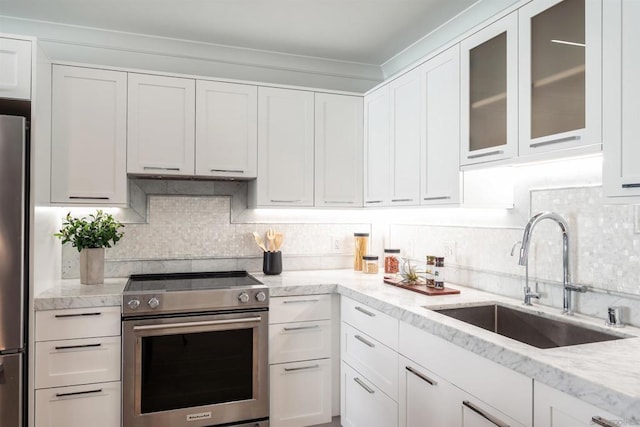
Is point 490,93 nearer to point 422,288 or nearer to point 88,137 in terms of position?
point 422,288

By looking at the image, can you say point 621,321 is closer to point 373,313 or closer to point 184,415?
point 373,313

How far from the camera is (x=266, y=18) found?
2777 mm

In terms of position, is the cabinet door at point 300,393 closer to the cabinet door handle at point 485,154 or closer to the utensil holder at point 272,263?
the utensil holder at point 272,263

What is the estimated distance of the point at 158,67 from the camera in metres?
3.12

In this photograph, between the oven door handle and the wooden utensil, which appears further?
the wooden utensil

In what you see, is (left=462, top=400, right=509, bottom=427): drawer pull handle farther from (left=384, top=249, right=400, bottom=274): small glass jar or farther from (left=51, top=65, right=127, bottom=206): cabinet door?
(left=51, top=65, right=127, bottom=206): cabinet door

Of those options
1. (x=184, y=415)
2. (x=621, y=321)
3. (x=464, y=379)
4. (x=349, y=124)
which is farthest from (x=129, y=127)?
(x=621, y=321)

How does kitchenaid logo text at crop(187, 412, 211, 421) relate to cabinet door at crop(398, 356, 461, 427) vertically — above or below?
below

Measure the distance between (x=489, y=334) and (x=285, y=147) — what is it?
1.94 meters

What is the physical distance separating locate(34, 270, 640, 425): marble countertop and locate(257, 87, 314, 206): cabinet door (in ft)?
1.92

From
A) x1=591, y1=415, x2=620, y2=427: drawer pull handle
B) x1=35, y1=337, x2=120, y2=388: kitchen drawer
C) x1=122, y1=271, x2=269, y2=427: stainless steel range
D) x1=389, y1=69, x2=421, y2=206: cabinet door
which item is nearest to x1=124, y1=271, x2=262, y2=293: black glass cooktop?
x1=122, y1=271, x2=269, y2=427: stainless steel range

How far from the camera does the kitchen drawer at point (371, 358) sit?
7.02 ft

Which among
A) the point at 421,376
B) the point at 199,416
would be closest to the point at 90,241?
the point at 199,416

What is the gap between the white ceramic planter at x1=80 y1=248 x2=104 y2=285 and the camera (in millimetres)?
2666
